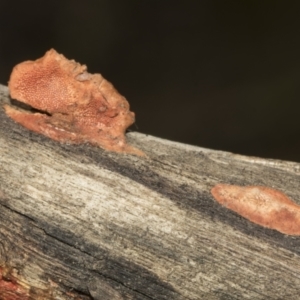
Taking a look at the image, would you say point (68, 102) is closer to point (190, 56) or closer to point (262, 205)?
point (262, 205)

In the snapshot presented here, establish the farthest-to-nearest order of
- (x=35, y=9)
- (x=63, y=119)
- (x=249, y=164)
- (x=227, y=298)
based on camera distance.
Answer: (x=35, y=9) → (x=249, y=164) → (x=63, y=119) → (x=227, y=298)

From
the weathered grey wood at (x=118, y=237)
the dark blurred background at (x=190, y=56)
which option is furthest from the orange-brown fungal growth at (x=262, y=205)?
the dark blurred background at (x=190, y=56)

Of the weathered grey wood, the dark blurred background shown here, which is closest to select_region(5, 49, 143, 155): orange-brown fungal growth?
the weathered grey wood

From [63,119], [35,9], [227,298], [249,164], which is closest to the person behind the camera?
[227,298]

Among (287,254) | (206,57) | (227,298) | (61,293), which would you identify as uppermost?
(206,57)

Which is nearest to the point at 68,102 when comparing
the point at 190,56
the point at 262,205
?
the point at 262,205

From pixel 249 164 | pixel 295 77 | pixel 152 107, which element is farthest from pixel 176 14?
pixel 249 164

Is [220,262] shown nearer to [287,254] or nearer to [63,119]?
[287,254]

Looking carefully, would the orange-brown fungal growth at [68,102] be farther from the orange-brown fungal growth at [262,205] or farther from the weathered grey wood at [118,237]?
the orange-brown fungal growth at [262,205]
